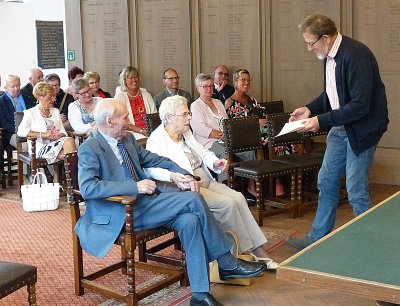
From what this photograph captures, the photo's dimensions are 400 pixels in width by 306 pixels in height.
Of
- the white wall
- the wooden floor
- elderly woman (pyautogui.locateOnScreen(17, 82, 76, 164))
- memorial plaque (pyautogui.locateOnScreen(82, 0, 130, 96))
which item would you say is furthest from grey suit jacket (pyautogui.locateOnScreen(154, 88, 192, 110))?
the white wall

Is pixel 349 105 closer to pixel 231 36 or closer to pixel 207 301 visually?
pixel 207 301

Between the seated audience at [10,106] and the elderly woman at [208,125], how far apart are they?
240 centimetres

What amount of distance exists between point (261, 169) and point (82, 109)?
2.41 m

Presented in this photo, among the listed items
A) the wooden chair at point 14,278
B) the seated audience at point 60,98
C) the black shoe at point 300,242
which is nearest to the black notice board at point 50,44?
the seated audience at point 60,98

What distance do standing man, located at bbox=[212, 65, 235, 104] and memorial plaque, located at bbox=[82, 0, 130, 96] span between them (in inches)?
72.8

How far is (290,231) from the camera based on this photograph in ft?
18.1

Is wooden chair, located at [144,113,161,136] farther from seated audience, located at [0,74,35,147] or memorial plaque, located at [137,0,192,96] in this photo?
memorial plaque, located at [137,0,192,96]

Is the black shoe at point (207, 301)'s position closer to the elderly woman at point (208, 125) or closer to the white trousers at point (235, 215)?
the white trousers at point (235, 215)

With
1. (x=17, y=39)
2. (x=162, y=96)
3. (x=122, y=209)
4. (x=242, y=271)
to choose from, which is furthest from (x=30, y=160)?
(x=17, y=39)

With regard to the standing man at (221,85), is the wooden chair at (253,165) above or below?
below

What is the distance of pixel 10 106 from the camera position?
7.81 meters

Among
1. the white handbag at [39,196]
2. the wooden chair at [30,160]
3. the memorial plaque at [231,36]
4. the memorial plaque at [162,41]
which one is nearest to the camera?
the white handbag at [39,196]

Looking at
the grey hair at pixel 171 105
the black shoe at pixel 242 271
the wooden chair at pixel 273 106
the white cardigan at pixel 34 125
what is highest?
the grey hair at pixel 171 105

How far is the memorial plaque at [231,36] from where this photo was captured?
26.0 ft
